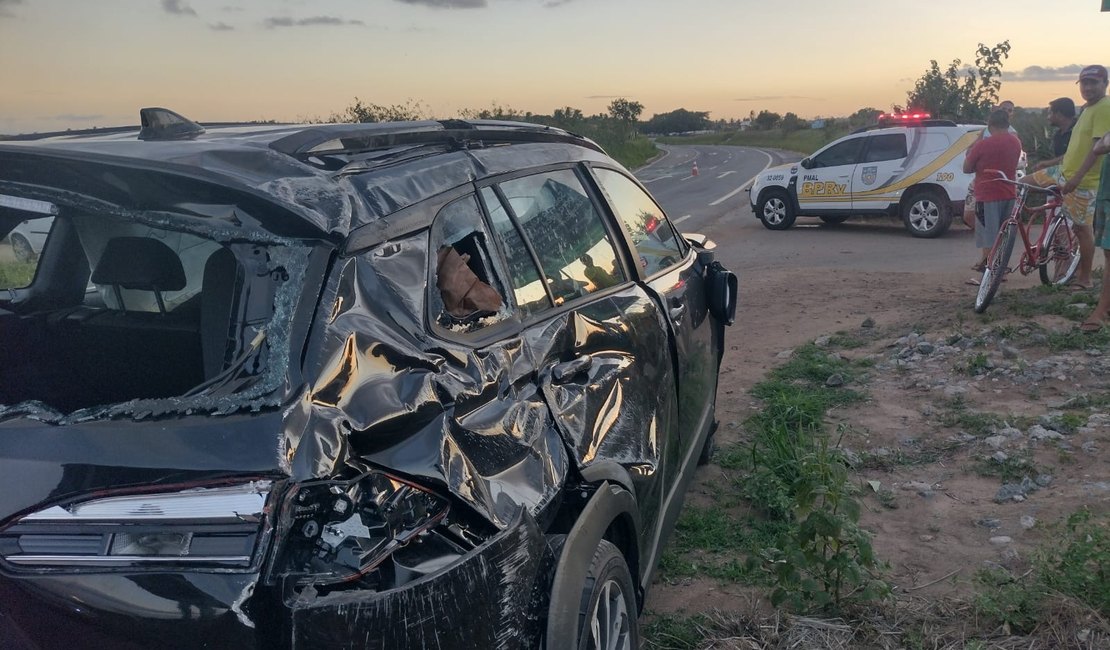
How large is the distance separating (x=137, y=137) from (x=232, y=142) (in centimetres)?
39

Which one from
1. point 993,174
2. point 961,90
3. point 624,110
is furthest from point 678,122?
point 993,174

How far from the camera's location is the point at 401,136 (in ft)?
8.42

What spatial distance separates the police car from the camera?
13.6m

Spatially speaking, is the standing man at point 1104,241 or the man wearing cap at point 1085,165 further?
the man wearing cap at point 1085,165

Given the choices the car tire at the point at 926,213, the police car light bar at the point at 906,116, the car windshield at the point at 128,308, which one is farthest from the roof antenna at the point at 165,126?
the police car light bar at the point at 906,116

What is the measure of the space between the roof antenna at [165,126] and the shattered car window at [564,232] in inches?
36.3

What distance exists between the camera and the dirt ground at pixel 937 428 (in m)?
3.71

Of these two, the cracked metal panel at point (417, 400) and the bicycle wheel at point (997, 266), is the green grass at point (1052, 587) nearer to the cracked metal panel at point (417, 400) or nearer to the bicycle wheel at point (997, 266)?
the cracked metal panel at point (417, 400)

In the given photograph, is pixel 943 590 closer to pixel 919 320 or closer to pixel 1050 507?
pixel 1050 507

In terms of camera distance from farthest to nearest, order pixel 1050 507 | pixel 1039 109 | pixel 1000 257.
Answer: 1. pixel 1039 109
2. pixel 1000 257
3. pixel 1050 507

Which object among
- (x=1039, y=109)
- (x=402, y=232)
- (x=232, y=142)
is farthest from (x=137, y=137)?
(x=1039, y=109)

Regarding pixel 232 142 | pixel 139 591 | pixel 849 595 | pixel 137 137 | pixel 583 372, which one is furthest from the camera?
pixel 849 595

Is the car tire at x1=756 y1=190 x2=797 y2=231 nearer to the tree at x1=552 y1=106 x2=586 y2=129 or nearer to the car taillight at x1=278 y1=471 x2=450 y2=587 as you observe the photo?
the car taillight at x1=278 y1=471 x2=450 y2=587

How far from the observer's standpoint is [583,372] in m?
2.68
